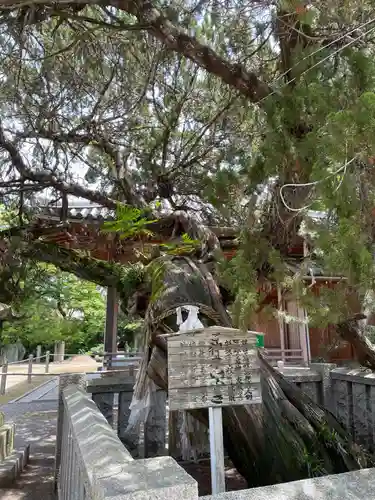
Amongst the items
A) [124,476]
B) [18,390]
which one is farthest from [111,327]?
[124,476]

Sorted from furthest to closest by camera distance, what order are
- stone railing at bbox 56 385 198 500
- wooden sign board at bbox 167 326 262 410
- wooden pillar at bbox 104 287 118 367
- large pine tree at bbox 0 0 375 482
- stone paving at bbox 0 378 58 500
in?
wooden pillar at bbox 104 287 118 367 < stone paving at bbox 0 378 58 500 < wooden sign board at bbox 167 326 262 410 < large pine tree at bbox 0 0 375 482 < stone railing at bbox 56 385 198 500

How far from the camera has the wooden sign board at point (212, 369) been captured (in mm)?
2629

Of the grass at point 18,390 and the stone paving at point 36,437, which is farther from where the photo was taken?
the grass at point 18,390

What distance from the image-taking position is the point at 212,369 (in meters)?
2.73

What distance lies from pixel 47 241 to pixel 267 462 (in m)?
4.33

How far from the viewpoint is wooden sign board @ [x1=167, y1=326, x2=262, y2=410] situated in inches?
104

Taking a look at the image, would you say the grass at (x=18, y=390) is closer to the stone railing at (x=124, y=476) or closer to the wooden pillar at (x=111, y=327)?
the wooden pillar at (x=111, y=327)

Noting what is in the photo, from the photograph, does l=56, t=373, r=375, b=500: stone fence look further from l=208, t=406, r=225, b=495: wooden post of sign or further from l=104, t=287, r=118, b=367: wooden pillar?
l=104, t=287, r=118, b=367: wooden pillar

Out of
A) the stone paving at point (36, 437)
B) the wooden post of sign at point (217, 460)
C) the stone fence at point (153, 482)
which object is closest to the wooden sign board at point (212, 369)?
the wooden post of sign at point (217, 460)

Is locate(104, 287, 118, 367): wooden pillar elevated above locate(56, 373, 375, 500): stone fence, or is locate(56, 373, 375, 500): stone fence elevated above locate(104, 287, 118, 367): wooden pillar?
locate(104, 287, 118, 367): wooden pillar

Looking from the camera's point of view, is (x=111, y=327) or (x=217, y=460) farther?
(x=111, y=327)

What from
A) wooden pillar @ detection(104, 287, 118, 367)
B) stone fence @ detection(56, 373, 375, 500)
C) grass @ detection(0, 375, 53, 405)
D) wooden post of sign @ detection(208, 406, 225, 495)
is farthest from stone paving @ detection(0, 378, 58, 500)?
stone fence @ detection(56, 373, 375, 500)

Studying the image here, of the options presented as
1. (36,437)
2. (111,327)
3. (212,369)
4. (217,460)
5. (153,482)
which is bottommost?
→ (36,437)

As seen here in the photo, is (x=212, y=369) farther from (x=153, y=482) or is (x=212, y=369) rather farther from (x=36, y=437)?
(x=36, y=437)
